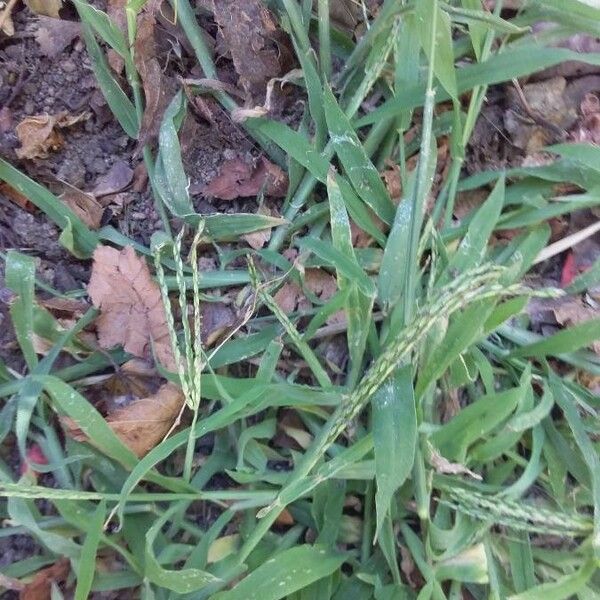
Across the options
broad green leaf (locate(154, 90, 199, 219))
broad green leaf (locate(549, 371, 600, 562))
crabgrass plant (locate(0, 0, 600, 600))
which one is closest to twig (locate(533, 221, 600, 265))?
crabgrass plant (locate(0, 0, 600, 600))

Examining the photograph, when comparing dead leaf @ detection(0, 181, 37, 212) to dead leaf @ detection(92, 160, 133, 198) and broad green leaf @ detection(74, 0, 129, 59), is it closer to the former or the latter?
dead leaf @ detection(92, 160, 133, 198)

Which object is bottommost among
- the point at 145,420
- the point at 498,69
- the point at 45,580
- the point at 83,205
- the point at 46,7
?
the point at 45,580

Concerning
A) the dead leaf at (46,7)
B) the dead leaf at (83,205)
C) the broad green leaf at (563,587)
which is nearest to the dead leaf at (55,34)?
the dead leaf at (46,7)

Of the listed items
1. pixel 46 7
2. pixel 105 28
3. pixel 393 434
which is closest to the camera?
pixel 393 434

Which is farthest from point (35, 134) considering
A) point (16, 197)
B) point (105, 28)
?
point (105, 28)

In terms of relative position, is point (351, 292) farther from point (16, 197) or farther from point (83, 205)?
point (16, 197)

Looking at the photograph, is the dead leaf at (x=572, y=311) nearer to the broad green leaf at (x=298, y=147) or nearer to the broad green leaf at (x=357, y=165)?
the broad green leaf at (x=357, y=165)

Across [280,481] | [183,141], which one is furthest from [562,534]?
[183,141]
